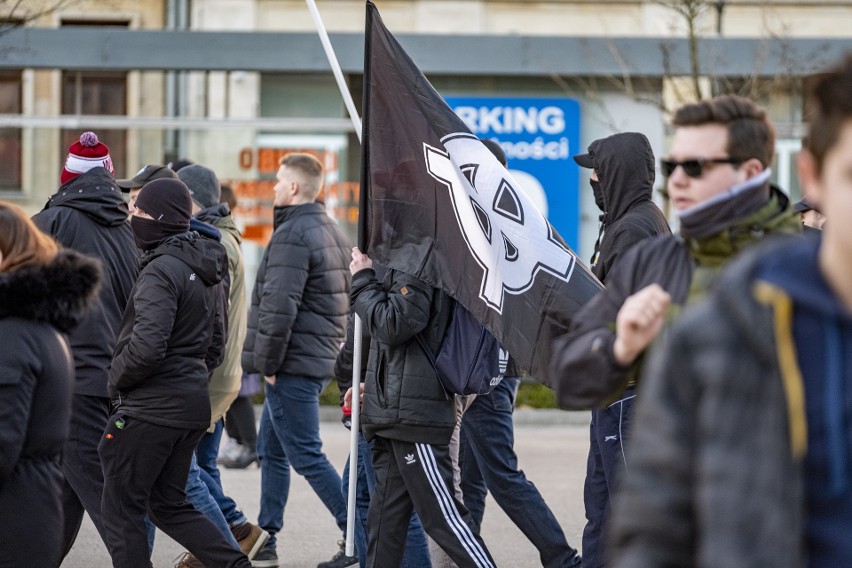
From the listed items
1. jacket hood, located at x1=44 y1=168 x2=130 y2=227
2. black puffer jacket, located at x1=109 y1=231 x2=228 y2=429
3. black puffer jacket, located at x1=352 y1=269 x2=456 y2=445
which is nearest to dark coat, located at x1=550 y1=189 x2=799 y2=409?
black puffer jacket, located at x1=352 y1=269 x2=456 y2=445

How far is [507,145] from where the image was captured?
1611 centimetres

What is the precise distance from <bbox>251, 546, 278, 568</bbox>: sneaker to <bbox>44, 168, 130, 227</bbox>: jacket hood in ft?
6.25

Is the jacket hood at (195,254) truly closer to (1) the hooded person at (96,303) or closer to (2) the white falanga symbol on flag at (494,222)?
(1) the hooded person at (96,303)

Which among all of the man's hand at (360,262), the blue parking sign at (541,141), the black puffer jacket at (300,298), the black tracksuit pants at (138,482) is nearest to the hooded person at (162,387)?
the black tracksuit pants at (138,482)

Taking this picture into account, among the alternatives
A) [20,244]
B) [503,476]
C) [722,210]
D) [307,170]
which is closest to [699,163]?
[722,210]

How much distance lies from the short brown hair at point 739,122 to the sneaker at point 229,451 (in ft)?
23.6

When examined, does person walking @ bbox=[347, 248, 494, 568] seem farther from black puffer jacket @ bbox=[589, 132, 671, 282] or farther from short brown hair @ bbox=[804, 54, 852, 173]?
short brown hair @ bbox=[804, 54, 852, 173]

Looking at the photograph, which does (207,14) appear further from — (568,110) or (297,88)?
(568,110)

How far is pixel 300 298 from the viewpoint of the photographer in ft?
24.3

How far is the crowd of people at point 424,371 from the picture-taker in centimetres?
200

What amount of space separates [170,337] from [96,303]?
48 cm

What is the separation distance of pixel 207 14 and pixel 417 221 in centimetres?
1469

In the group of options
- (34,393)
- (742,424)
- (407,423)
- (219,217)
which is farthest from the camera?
(219,217)

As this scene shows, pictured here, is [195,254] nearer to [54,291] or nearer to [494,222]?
[494,222]
